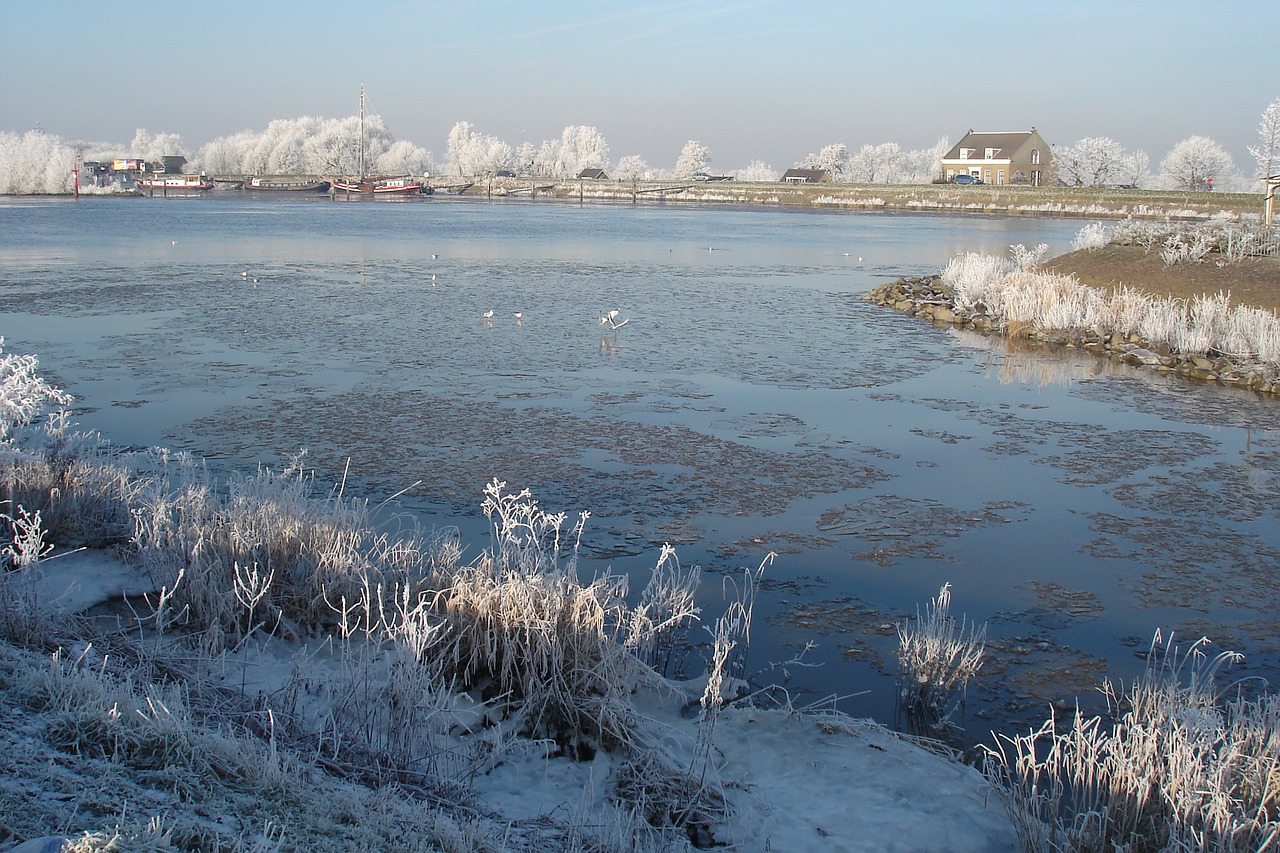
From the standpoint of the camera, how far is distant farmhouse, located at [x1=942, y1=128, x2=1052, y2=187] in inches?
3656

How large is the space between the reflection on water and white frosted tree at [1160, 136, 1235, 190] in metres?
86.0

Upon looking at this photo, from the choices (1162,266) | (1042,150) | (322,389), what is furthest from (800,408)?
(1042,150)

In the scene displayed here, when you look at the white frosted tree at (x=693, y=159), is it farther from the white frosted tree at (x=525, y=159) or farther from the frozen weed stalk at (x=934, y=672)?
the frozen weed stalk at (x=934, y=672)

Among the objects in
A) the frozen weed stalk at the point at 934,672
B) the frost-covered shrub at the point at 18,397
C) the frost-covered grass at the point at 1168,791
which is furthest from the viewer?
the frost-covered shrub at the point at 18,397

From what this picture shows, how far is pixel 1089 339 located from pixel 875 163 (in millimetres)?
125583

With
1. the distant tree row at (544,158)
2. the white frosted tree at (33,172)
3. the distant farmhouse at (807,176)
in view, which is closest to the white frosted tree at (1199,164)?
the distant tree row at (544,158)

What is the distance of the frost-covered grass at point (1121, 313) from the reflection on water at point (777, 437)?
3.89 ft

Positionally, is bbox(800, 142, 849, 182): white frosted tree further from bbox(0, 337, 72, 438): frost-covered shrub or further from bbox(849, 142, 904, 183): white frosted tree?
bbox(0, 337, 72, 438): frost-covered shrub

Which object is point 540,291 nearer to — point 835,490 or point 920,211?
point 835,490

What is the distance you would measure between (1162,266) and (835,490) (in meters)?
14.5

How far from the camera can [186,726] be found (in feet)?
11.8

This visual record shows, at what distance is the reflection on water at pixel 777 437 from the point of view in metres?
6.77

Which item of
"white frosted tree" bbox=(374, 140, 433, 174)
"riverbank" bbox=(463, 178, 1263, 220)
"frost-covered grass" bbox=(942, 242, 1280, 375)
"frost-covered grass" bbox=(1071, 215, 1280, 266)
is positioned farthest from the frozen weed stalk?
"white frosted tree" bbox=(374, 140, 433, 174)

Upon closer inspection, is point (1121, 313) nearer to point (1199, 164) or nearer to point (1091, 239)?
point (1091, 239)
